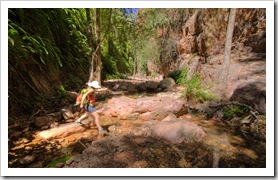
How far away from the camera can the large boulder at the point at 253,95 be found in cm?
400

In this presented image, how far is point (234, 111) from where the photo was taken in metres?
4.40

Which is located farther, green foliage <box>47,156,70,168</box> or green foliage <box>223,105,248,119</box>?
green foliage <box>223,105,248,119</box>

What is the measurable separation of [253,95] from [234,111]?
25.0 inches

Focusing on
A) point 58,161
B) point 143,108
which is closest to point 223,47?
point 143,108

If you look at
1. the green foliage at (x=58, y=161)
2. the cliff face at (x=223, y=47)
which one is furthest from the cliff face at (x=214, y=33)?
the green foliage at (x=58, y=161)

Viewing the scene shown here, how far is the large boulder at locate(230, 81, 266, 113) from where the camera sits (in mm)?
4004

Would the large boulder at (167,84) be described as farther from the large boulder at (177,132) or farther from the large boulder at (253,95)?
the large boulder at (177,132)

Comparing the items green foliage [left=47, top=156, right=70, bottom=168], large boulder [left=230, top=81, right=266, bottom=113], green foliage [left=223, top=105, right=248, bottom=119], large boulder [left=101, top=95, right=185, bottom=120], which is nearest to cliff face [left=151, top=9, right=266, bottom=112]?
large boulder [left=230, top=81, right=266, bottom=113]

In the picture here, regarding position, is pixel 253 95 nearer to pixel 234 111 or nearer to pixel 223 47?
pixel 234 111

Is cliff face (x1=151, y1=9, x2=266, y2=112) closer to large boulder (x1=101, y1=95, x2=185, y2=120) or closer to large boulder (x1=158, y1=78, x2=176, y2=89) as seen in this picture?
large boulder (x1=158, y1=78, x2=176, y2=89)

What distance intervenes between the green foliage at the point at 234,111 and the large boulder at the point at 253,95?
8.0 inches

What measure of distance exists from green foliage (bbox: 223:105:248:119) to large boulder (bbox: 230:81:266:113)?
0.67 feet

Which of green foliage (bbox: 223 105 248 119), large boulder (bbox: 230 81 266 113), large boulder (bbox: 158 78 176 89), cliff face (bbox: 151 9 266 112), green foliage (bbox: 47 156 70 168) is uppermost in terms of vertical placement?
cliff face (bbox: 151 9 266 112)
